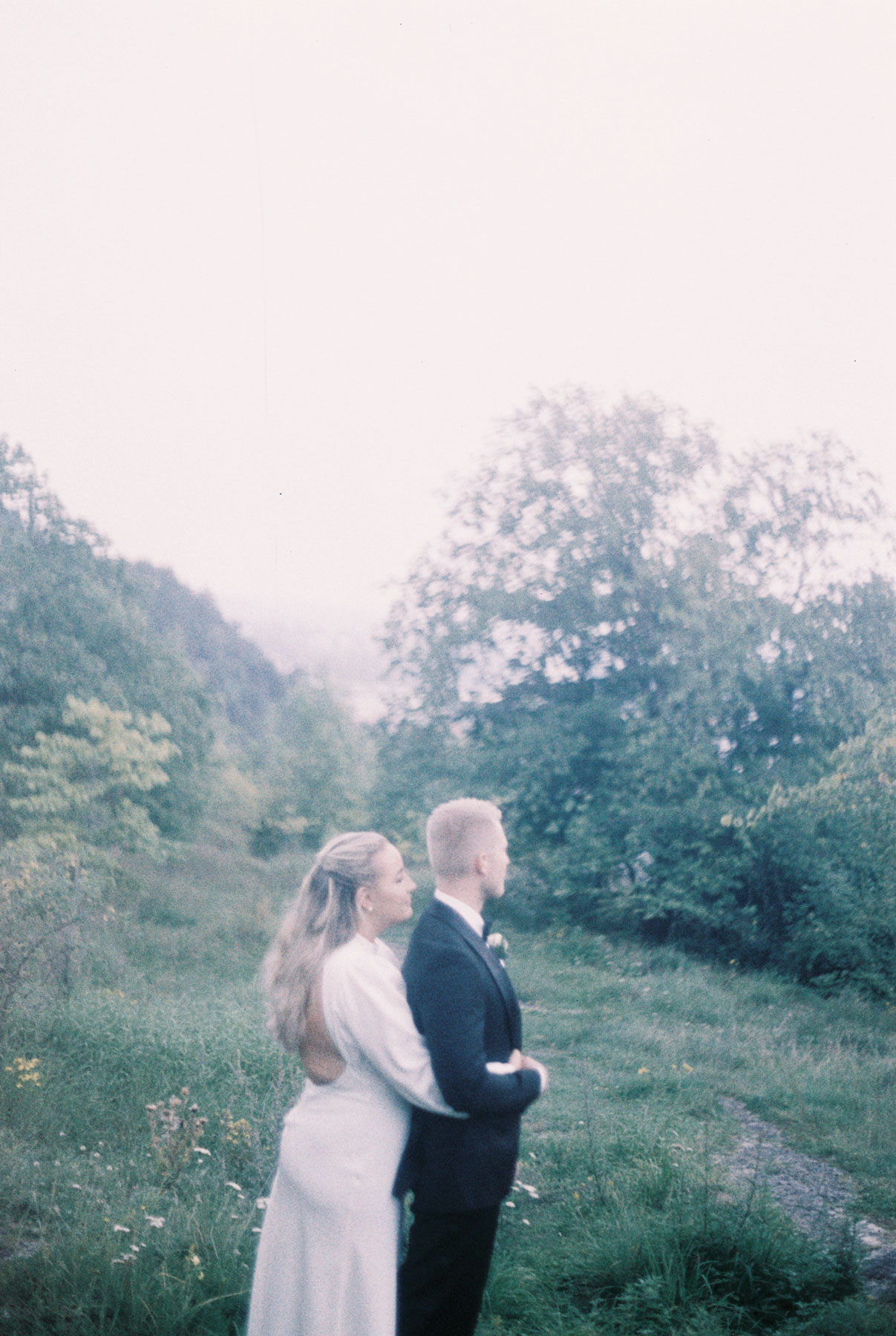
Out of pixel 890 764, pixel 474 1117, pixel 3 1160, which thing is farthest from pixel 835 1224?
pixel 890 764

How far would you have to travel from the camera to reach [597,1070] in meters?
7.41

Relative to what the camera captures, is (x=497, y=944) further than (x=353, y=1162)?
Yes

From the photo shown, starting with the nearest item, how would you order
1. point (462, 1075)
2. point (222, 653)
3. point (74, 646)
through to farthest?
point (462, 1075), point (74, 646), point (222, 653)

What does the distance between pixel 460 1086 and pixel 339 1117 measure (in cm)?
31

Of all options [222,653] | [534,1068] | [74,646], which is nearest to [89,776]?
[74,646]

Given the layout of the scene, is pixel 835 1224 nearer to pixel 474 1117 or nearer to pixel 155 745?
pixel 474 1117

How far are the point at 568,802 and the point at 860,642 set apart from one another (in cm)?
501

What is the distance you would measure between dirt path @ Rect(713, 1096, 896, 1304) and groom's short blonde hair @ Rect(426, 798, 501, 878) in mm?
2028

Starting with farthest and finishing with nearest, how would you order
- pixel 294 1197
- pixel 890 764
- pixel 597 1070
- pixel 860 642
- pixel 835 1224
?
pixel 860 642 < pixel 890 764 < pixel 597 1070 < pixel 835 1224 < pixel 294 1197

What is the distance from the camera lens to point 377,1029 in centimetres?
202

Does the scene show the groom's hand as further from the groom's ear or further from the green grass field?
the green grass field

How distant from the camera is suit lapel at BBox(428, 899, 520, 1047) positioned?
2191mm

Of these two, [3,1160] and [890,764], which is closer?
[3,1160]

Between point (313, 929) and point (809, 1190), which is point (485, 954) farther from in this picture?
point (809, 1190)
